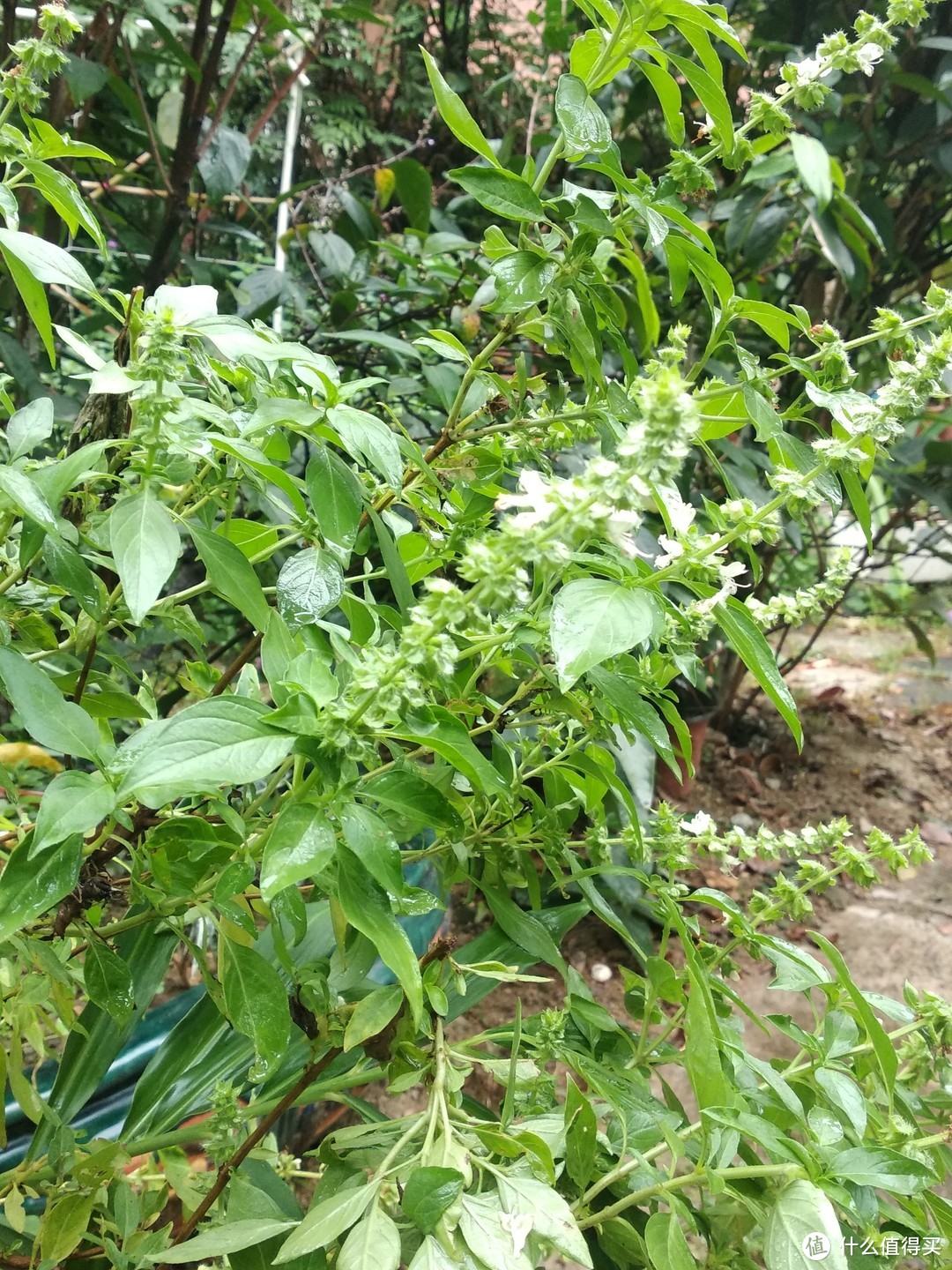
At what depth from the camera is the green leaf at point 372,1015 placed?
16.6 inches

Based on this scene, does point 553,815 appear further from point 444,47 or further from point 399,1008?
point 444,47

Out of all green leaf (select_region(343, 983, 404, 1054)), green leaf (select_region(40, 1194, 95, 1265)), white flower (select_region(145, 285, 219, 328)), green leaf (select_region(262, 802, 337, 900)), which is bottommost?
green leaf (select_region(40, 1194, 95, 1265))

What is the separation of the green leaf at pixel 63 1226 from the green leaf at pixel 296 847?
0.30 meters

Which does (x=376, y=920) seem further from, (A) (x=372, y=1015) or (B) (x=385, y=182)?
(B) (x=385, y=182)

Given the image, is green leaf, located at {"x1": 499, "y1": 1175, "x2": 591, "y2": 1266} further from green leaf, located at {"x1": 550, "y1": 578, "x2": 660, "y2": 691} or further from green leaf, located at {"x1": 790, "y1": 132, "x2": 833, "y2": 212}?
green leaf, located at {"x1": 790, "y1": 132, "x2": 833, "y2": 212}

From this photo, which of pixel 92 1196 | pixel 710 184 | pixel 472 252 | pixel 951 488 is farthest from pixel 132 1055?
pixel 951 488

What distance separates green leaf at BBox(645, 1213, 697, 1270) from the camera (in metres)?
0.41

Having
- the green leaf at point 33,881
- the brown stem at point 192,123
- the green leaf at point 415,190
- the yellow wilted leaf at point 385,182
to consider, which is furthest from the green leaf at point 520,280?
the yellow wilted leaf at point 385,182

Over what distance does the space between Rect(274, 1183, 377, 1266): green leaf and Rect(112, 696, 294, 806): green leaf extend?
0.22 m

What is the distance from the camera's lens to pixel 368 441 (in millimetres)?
375

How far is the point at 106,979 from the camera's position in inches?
17.0

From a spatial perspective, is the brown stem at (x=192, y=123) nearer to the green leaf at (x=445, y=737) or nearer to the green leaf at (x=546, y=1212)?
the green leaf at (x=445, y=737)

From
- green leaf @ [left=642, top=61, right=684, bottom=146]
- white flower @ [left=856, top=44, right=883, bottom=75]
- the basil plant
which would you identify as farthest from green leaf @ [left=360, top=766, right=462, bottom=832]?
white flower @ [left=856, top=44, right=883, bottom=75]

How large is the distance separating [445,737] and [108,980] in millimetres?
243
